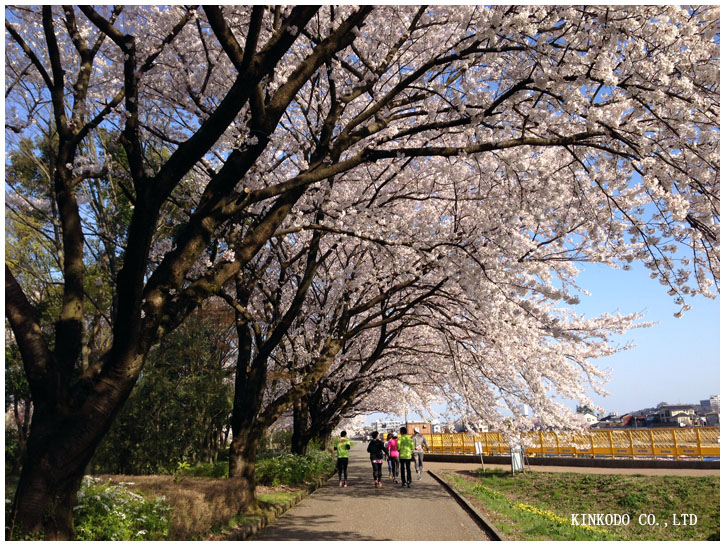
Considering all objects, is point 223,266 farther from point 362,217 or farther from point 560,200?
point 560,200

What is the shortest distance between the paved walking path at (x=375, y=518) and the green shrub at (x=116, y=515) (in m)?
1.93

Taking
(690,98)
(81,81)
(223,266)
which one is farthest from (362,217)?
(690,98)

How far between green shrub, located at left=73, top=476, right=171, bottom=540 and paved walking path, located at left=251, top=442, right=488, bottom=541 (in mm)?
1929

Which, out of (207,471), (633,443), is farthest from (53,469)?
(633,443)

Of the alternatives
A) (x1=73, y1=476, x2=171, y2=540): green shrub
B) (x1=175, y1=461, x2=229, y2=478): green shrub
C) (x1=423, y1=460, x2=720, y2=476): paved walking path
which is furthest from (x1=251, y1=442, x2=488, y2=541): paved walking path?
(x1=423, y1=460, x2=720, y2=476): paved walking path

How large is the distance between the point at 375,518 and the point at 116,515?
4.89m

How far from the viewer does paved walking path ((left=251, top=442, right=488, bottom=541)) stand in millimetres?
7906

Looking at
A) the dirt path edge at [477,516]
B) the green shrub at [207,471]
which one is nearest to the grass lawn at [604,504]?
the dirt path edge at [477,516]

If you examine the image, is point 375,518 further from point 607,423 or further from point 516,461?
point 607,423

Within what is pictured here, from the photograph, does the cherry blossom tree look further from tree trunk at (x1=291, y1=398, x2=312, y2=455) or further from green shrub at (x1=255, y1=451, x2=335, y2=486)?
tree trunk at (x1=291, y1=398, x2=312, y2=455)

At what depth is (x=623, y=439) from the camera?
2052 centimetres

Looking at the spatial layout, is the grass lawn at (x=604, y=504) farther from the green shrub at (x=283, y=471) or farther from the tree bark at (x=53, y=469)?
the tree bark at (x=53, y=469)

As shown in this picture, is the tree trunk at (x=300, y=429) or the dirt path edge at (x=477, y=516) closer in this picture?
the dirt path edge at (x=477, y=516)

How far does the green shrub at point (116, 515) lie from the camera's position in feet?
18.4
